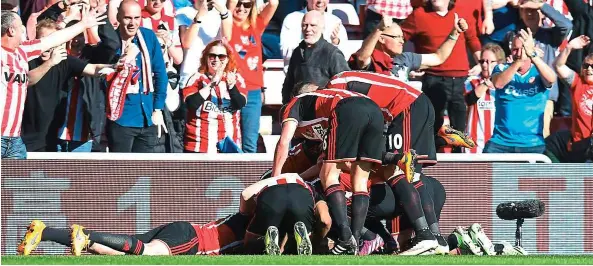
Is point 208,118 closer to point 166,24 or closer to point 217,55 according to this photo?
point 217,55

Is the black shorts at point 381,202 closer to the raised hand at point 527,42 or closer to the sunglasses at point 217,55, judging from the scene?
the sunglasses at point 217,55

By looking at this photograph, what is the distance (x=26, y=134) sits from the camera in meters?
12.6

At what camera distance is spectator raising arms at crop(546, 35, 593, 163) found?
538 inches

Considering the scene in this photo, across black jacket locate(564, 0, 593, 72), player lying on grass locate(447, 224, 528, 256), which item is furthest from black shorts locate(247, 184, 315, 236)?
black jacket locate(564, 0, 593, 72)

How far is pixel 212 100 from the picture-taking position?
12.8 m

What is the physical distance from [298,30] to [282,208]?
395cm

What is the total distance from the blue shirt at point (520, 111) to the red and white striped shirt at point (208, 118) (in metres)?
2.69

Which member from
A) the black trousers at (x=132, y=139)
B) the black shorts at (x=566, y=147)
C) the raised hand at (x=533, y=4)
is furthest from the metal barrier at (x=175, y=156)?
the raised hand at (x=533, y=4)

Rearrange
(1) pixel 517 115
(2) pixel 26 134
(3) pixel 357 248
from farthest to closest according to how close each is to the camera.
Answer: (1) pixel 517 115 → (2) pixel 26 134 → (3) pixel 357 248

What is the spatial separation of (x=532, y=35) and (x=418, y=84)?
4.40ft

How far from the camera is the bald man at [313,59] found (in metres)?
12.8

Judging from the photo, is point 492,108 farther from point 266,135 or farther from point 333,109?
point 333,109

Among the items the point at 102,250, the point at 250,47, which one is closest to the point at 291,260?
the point at 102,250

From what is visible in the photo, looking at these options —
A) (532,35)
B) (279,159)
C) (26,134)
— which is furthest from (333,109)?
(532,35)
